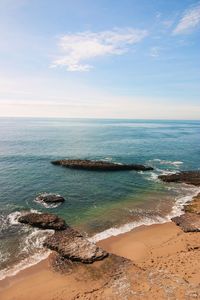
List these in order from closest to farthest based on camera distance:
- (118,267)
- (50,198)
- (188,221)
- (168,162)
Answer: (118,267), (188,221), (50,198), (168,162)

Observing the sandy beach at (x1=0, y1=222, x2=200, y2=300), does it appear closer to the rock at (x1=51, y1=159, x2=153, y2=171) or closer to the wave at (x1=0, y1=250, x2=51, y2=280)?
the wave at (x1=0, y1=250, x2=51, y2=280)

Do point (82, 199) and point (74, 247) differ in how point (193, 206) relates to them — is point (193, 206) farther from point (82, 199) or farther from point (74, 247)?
point (74, 247)

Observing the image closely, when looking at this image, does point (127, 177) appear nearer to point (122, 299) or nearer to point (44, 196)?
point (44, 196)

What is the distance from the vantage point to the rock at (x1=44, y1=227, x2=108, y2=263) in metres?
24.7

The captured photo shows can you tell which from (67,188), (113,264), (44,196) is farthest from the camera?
(67,188)

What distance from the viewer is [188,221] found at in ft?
107

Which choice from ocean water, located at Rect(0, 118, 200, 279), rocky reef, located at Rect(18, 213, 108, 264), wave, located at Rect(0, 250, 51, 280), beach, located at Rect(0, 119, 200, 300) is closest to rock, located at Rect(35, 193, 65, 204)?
beach, located at Rect(0, 119, 200, 300)

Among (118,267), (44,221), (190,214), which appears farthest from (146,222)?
(44,221)

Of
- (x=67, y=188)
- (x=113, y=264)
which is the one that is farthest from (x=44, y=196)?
(x=113, y=264)

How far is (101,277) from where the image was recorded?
22203mm

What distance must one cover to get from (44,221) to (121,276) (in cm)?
1291

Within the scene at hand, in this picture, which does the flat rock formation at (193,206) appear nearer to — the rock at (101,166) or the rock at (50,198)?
the rock at (101,166)

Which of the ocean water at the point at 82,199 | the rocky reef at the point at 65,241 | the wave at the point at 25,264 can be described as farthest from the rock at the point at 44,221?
the wave at the point at 25,264

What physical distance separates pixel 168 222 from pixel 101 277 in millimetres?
14221
